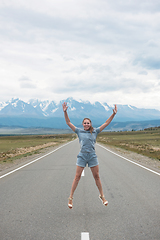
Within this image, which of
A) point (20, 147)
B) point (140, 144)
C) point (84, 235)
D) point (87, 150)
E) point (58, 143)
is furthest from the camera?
point (58, 143)

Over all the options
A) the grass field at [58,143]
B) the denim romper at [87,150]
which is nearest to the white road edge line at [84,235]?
the denim romper at [87,150]

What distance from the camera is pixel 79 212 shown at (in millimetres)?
5332

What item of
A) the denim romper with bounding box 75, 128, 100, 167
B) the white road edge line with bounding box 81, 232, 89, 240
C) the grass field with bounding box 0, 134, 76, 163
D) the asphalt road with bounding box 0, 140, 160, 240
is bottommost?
the grass field with bounding box 0, 134, 76, 163

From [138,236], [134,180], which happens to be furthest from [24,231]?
[134,180]

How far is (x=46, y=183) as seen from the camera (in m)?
8.52

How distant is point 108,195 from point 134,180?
254 cm

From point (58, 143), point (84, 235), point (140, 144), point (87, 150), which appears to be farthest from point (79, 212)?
point (58, 143)

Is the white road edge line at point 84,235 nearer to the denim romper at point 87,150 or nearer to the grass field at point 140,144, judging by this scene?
the denim romper at point 87,150

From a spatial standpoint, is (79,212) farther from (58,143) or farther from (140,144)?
(58,143)

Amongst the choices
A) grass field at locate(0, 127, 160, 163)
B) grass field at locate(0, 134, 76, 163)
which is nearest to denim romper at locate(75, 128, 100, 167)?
grass field at locate(0, 127, 160, 163)

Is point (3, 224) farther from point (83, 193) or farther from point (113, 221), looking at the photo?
point (83, 193)

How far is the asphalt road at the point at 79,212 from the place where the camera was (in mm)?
4195

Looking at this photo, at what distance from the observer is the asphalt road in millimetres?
4195

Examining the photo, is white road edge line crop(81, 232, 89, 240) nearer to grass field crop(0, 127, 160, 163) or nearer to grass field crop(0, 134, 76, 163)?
grass field crop(0, 127, 160, 163)
